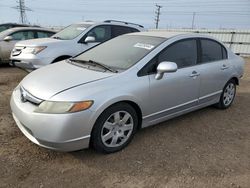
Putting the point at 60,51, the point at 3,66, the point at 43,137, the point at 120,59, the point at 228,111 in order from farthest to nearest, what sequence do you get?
1. the point at 3,66
2. the point at 60,51
3. the point at 228,111
4. the point at 120,59
5. the point at 43,137

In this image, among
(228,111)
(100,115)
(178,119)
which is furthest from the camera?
(228,111)

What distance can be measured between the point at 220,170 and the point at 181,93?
4.26ft

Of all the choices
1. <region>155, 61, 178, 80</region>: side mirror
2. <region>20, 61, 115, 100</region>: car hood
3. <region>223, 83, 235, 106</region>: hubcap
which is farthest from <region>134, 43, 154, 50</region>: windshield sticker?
<region>223, 83, 235, 106</region>: hubcap

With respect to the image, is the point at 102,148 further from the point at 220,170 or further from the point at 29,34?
the point at 29,34

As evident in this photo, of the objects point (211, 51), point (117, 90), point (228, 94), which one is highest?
point (211, 51)

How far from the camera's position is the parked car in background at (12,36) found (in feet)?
27.3

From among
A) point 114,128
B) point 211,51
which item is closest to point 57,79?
point 114,128

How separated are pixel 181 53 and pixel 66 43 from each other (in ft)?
11.8

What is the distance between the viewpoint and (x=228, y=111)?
16.7 ft

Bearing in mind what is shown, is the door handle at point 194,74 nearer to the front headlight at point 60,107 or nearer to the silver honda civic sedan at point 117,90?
the silver honda civic sedan at point 117,90

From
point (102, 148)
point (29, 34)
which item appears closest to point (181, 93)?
point (102, 148)

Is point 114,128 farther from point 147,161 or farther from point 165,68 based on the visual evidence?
point 165,68

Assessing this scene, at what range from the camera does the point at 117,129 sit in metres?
3.31

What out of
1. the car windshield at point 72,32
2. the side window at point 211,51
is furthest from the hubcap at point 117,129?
the car windshield at point 72,32
